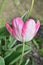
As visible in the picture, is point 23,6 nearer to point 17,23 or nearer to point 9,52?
point 9,52

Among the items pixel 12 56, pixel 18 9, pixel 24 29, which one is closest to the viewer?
pixel 24 29

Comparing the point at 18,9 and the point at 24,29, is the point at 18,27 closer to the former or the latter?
the point at 24,29

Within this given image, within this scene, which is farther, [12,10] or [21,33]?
[12,10]

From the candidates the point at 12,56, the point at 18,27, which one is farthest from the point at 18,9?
the point at 18,27

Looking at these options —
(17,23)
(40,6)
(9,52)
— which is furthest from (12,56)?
(40,6)

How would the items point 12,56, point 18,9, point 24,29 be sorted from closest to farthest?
point 24,29
point 12,56
point 18,9

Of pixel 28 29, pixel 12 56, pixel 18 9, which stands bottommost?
pixel 18 9

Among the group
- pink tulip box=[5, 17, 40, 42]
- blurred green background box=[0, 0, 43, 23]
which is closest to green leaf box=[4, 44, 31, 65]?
pink tulip box=[5, 17, 40, 42]

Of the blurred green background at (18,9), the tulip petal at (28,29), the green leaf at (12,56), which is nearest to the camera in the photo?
the tulip petal at (28,29)

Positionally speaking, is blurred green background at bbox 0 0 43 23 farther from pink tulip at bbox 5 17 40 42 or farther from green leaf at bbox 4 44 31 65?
pink tulip at bbox 5 17 40 42

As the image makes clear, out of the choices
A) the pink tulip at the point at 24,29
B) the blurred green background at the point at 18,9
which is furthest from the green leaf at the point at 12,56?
the blurred green background at the point at 18,9

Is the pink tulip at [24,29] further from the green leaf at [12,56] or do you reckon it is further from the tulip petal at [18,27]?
the green leaf at [12,56]
